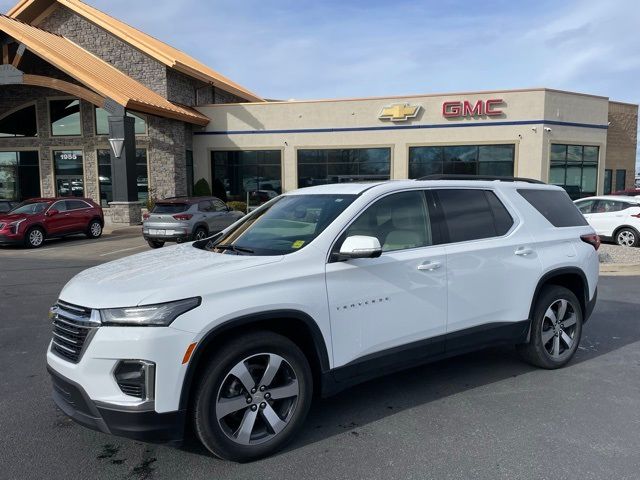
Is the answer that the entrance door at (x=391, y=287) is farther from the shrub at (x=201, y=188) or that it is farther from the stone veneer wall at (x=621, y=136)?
the stone veneer wall at (x=621, y=136)

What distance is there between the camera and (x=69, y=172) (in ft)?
87.8

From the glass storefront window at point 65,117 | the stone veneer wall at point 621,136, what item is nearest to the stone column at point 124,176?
the glass storefront window at point 65,117

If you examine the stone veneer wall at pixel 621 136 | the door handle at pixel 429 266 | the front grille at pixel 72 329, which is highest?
the stone veneer wall at pixel 621 136

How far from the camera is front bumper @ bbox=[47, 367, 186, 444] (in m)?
2.90

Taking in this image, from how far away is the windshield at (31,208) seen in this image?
631 inches

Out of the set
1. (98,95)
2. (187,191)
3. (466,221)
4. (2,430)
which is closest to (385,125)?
(187,191)

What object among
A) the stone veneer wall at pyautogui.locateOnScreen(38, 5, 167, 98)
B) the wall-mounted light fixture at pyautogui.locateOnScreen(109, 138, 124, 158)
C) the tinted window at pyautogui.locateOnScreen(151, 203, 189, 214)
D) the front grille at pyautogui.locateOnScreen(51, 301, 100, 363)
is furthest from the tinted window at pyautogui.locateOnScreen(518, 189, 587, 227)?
the stone veneer wall at pyautogui.locateOnScreen(38, 5, 167, 98)

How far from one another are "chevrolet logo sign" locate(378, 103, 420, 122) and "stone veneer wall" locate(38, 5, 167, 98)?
10938 mm

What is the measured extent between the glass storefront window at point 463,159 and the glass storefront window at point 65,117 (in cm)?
1679

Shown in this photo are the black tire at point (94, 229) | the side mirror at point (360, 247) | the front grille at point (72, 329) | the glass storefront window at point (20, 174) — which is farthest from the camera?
the glass storefront window at point (20, 174)

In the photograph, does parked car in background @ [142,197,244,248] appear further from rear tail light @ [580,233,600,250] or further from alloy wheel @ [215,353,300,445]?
alloy wheel @ [215,353,300,445]

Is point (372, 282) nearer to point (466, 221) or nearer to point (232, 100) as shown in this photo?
point (466, 221)

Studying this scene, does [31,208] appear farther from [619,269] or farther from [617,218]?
[617,218]

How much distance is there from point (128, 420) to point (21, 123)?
2914 cm
